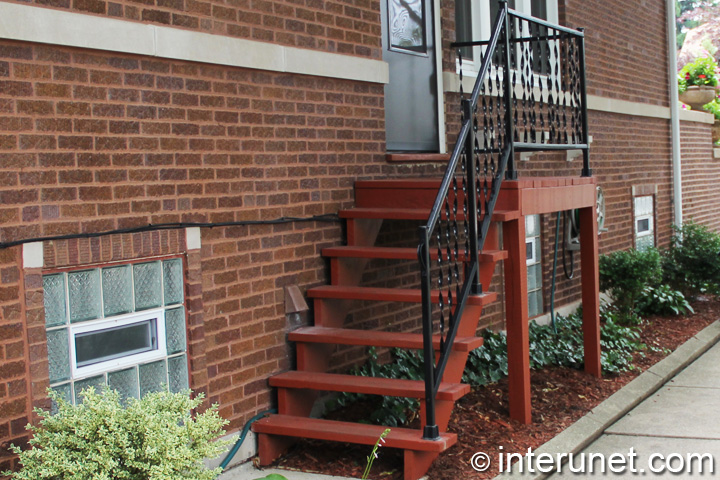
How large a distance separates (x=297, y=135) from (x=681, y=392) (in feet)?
12.7

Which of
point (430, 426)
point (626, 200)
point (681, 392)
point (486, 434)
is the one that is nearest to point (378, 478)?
point (430, 426)

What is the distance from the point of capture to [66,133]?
4.18 meters

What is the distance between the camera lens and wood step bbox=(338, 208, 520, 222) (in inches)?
217

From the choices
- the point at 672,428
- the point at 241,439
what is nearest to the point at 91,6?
the point at 241,439

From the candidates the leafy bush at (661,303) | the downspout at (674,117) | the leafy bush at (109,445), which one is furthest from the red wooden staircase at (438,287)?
the downspout at (674,117)

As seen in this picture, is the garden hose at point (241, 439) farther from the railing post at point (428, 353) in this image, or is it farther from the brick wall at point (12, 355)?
the brick wall at point (12, 355)

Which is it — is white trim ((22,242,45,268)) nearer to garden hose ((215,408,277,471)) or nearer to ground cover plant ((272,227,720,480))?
garden hose ((215,408,277,471))

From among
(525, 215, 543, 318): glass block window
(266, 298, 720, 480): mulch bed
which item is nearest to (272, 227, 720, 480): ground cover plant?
(266, 298, 720, 480): mulch bed

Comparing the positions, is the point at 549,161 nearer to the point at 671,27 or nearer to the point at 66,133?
the point at 671,27

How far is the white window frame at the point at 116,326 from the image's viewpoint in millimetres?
4312

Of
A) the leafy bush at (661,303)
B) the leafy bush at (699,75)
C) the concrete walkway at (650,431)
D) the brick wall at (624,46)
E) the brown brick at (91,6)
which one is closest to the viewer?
the brown brick at (91,6)

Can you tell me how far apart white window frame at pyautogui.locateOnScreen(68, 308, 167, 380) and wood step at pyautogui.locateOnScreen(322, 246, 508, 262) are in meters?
1.43

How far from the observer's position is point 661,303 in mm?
9805

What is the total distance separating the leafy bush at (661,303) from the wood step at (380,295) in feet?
16.3
